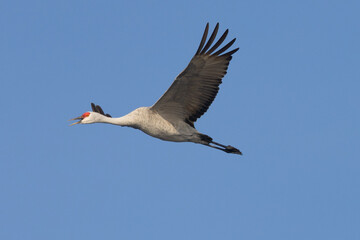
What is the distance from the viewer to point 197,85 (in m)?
13.6

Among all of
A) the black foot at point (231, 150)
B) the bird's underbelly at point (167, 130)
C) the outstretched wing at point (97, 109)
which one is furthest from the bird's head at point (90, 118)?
the black foot at point (231, 150)

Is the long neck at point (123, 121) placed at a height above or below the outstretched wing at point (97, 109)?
below

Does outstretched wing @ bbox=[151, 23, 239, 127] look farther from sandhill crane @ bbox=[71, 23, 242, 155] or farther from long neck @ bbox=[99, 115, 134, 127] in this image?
long neck @ bbox=[99, 115, 134, 127]

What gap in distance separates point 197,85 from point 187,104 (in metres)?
0.65

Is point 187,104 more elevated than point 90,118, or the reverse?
point 187,104

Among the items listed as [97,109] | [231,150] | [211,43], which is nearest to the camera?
[211,43]

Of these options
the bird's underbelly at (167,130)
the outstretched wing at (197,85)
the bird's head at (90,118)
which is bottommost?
the bird's underbelly at (167,130)

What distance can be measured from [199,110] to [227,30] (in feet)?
6.88

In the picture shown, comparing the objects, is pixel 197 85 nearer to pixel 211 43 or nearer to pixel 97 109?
pixel 211 43

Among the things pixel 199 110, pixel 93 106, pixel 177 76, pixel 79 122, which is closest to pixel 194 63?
pixel 177 76

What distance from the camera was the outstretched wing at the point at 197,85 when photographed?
43.5 ft

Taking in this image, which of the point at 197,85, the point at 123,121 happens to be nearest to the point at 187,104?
the point at 197,85

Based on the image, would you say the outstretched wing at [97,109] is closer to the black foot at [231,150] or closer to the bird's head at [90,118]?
the bird's head at [90,118]

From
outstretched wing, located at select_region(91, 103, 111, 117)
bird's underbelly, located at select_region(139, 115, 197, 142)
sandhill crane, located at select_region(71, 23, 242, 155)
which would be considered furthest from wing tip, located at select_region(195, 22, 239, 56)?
outstretched wing, located at select_region(91, 103, 111, 117)
